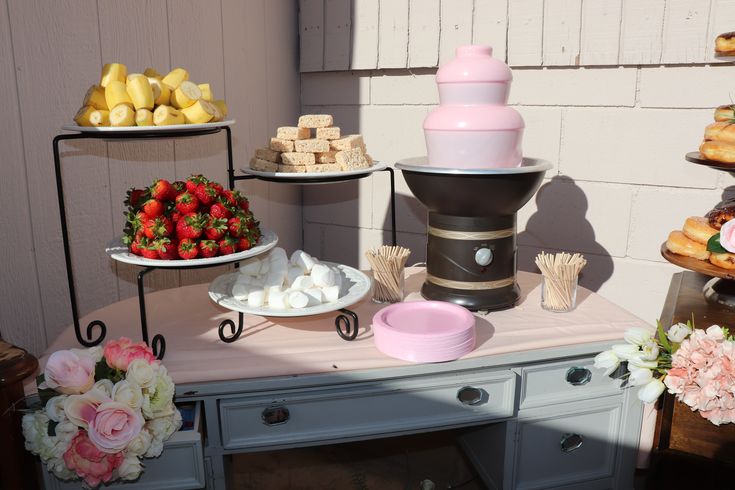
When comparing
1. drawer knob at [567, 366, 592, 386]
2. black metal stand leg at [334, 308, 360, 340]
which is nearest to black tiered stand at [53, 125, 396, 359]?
black metal stand leg at [334, 308, 360, 340]

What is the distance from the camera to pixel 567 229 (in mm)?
Answer: 2191

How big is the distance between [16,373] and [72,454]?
19 cm

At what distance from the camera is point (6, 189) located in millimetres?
1580

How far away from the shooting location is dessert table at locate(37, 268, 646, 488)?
1343 mm

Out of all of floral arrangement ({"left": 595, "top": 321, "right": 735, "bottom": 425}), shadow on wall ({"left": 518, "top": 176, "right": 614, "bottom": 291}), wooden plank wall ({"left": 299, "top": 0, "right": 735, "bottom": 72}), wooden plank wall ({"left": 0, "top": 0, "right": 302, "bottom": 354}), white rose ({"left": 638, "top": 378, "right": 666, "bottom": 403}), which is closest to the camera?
floral arrangement ({"left": 595, "top": 321, "right": 735, "bottom": 425})

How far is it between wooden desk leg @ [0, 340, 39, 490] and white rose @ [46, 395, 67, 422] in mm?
72

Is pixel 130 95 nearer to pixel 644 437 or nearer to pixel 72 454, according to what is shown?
pixel 72 454

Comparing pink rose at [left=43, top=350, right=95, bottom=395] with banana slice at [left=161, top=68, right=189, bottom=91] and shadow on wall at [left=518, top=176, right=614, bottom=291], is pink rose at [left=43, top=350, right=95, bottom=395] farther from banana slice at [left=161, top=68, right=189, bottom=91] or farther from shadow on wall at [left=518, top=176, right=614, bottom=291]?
shadow on wall at [left=518, top=176, right=614, bottom=291]

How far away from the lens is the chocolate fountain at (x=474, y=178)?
148 centimetres

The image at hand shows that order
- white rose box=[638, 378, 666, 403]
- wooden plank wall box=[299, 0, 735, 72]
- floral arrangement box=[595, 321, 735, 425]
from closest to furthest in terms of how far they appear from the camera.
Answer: floral arrangement box=[595, 321, 735, 425] → white rose box=[638, 378, 666, 403] → wooden plank wall box=[299, 0, 735, 72]

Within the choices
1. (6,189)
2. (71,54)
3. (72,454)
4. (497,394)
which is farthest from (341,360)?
(71,54)

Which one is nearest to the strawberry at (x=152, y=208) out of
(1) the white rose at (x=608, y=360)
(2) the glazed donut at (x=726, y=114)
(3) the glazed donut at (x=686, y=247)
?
(1) the white rose at (x=608, y=360)

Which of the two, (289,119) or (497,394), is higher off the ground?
(289,119)

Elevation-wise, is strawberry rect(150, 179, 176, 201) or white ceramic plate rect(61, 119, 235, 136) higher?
white ceramic plate rect(61, 119, 235, 136)
